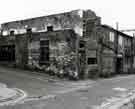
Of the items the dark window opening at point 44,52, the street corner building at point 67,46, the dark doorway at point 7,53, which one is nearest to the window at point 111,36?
the street corner building at point 67,46

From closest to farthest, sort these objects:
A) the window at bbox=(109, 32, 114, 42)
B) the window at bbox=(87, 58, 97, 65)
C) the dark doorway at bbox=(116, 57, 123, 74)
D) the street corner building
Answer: the street corner building
the window at bbox=(87, 58, 97, 65)
the window at bbox=(109, 32, 114, 42)
the dark doorway at bbox=(116, 57, 123, 74)

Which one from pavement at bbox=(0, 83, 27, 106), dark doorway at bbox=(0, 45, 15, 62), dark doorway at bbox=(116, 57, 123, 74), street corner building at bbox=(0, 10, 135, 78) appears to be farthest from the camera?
dark doorway at bbox=(116, 57, 123, 74)

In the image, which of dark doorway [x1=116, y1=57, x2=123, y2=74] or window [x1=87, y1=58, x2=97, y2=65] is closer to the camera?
window [x1=87, y1=58, x2=97, y2=65]

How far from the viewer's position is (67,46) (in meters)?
15.9

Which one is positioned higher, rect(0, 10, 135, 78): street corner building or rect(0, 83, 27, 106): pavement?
rect(0, 10, 135, 78): street corner building

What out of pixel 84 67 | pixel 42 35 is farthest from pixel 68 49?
pixel 42 35

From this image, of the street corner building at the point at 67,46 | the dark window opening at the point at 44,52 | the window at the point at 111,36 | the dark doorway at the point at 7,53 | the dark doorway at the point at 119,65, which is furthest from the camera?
the dark doorway at the point at 119,65

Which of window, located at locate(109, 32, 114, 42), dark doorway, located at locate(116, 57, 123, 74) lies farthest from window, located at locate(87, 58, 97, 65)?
dark doorway, located at locate(116, 57, 123, 74)

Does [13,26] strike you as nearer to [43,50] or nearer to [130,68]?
[43,50]

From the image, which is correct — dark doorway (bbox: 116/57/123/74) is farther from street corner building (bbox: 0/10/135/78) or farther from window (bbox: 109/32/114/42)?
window (bbox: 109/32/114/42)

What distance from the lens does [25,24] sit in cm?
2289

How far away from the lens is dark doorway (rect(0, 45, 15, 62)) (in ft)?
66.8

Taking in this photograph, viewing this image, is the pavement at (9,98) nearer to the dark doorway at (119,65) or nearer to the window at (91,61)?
the window at (91,61)

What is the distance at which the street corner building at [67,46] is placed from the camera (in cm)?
1594
